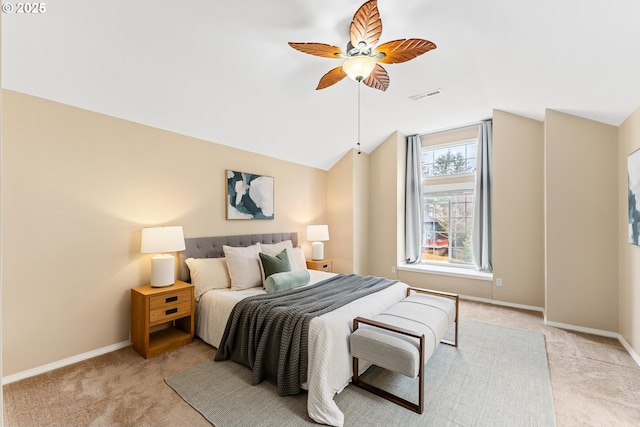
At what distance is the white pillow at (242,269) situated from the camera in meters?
3.50

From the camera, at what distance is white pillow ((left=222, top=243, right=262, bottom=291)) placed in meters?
3.50

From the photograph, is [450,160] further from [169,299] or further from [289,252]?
[169,299]

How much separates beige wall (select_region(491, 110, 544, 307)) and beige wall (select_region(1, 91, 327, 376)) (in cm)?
419

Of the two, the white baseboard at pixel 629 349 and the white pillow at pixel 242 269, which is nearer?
the white baseboard at pixel 629 349

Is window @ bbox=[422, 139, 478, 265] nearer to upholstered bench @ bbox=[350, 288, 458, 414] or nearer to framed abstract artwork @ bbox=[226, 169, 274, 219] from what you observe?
upholstered bench @ bbox=[350, 288, 458, 414]

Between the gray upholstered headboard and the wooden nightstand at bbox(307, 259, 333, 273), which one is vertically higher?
the gray upholstered headboard

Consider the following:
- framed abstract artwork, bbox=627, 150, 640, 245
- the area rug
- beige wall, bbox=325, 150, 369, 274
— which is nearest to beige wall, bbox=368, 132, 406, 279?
beige wall, bbox=325, 150, 369, 274

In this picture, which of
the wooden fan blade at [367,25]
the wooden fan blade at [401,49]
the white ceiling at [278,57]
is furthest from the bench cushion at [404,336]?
the white ceiling at [278,57]

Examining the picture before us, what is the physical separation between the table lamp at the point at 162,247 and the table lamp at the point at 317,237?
7.47 feet

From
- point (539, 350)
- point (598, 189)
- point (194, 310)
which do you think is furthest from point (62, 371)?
point (598, 189)

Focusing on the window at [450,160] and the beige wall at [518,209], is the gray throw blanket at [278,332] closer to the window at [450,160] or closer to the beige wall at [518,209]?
the beige wall at [518,209]

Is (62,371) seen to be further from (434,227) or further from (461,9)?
(434,227)

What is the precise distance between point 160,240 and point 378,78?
8.86 ft

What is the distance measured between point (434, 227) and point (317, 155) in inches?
97.1
